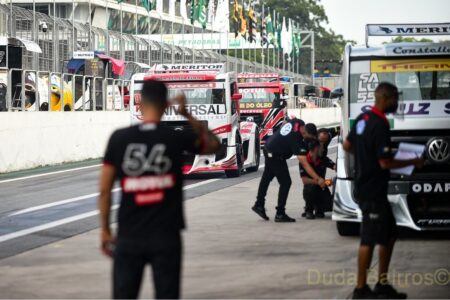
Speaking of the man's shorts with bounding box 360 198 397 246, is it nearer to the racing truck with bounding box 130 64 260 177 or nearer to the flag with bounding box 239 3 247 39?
the racing truck with bounding box 130 64 260 177

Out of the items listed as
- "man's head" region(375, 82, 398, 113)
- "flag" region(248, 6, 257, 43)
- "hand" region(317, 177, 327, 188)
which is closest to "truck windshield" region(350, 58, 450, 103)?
"hand" region(317, 177, 327, 188)

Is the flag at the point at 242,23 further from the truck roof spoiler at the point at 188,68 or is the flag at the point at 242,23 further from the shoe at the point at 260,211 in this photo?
the shoe at the point at 260,211

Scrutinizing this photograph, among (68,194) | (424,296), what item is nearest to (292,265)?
(424,296)

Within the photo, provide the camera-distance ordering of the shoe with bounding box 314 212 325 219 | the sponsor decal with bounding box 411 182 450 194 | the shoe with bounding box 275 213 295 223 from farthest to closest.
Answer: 1. the shoe with bounding box 314 212 325 219
2. the shoe with bounding box 275 213 295 223
3. the sponsor decal with bounding box 411 182 450 194

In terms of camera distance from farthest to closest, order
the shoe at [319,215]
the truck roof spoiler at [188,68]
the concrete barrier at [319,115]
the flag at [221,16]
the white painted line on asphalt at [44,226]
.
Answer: the flag at [221,16] < the concrete barrier at [319,115] < the truck roof spoiler at [188,68] < the shoe at [319,215] < the white painted line on asphalt at [44,226]

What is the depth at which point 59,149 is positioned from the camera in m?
30.4

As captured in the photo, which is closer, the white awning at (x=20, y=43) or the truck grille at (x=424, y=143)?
the truck grille at (x=424, y=143)

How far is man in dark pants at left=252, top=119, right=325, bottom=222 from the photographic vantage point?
618 inches

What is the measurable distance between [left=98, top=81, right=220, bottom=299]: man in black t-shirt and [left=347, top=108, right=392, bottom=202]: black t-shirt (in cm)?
311

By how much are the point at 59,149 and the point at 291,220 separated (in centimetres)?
1518

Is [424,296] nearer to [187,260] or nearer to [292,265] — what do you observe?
[292,265]

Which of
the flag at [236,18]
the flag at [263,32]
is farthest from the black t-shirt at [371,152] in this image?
the flag at [263,32]

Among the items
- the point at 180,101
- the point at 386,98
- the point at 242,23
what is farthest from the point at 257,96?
the point at 180,101

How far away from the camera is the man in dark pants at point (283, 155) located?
15695 millimetres
